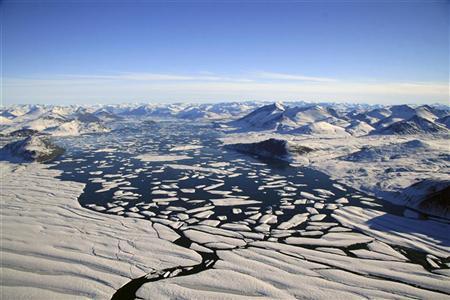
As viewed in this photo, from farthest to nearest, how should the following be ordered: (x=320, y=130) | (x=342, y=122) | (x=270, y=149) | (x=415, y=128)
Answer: (x=342, y=122)
(x=320, y=130)
(x=415, y=128)
(x=270, y=149)

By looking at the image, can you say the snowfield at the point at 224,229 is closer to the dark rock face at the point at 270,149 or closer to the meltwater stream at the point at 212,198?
the meltwater stream at the point at 212,198

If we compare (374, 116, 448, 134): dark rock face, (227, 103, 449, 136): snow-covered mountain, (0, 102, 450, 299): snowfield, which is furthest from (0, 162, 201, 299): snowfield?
(374, 116, 448, 134): dark rock face

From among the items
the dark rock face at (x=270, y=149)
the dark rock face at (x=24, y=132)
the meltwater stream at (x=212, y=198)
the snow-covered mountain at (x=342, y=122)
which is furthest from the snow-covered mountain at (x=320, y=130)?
the dark rock face at (x=24, y=132)

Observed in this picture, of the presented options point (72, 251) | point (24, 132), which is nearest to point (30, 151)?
point (72, 251)

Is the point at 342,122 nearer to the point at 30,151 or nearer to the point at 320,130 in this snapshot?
the point at 320,130

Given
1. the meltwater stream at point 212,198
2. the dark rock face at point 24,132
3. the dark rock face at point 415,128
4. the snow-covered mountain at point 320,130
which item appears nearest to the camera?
the meltwater stream at point 212,198

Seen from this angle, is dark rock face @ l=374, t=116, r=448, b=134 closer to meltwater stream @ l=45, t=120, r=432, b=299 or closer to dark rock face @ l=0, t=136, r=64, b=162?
meltwater stream @ l=45, t=120, r=432, b=299

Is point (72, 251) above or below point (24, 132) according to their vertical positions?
below

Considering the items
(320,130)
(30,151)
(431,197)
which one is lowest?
(431,197)

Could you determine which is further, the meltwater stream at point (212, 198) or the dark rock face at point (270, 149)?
the dark rock face at point (270, 149)
